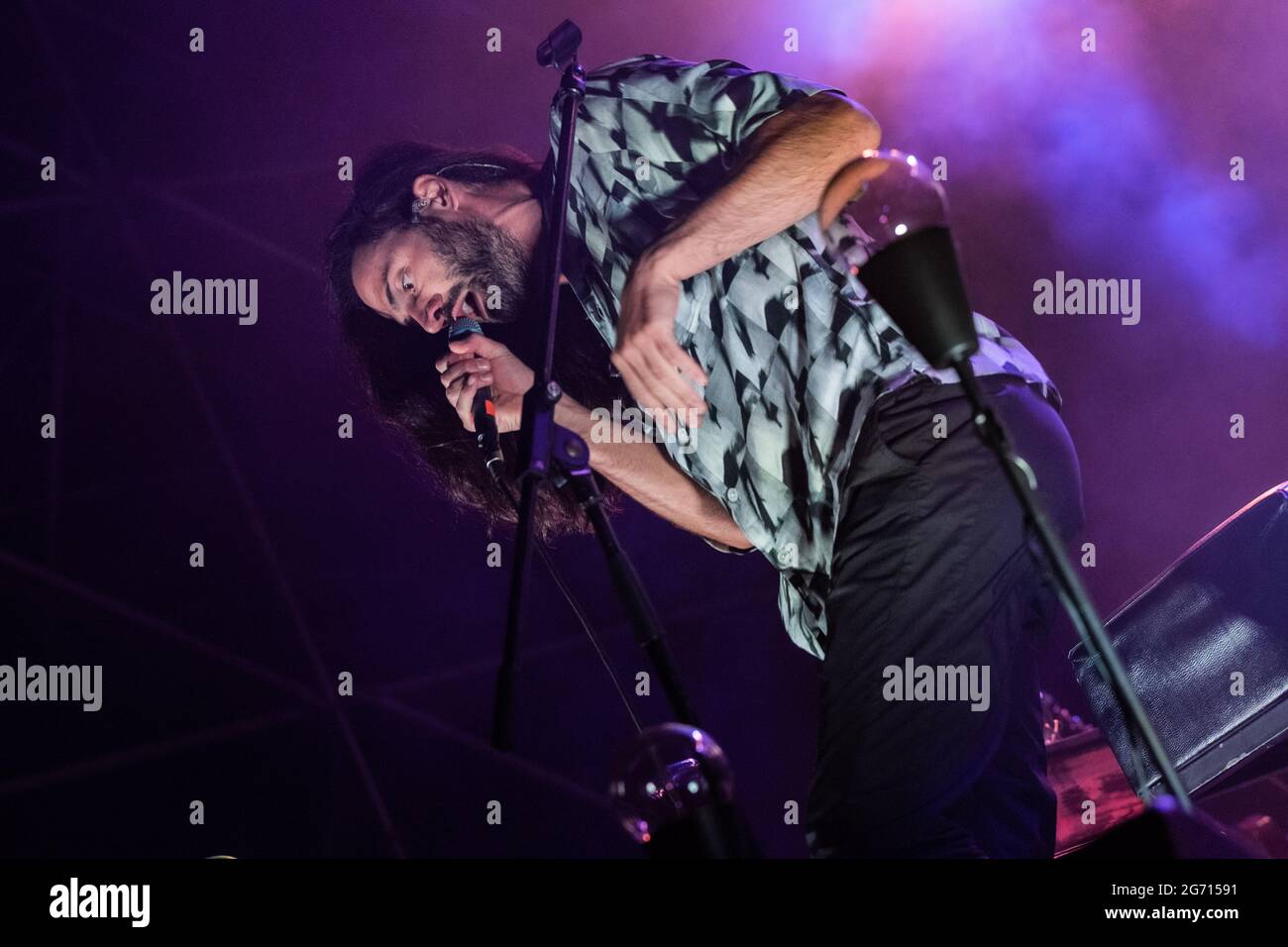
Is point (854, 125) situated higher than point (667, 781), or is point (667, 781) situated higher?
point (854, 125)

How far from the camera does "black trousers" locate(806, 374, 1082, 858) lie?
5.04 feet

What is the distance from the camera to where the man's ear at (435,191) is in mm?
2742

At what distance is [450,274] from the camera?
266 centimetres

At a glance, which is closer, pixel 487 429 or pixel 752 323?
pixel 487 429

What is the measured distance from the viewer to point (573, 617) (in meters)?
2.93

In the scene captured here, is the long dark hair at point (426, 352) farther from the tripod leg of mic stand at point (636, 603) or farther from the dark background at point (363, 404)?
the tripod leg of mic stand at point (636, 603)

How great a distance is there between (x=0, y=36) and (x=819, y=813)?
2.81 metres

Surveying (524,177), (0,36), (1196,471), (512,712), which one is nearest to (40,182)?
(0,36)

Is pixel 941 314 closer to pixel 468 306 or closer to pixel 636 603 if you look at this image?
pixel 636 603

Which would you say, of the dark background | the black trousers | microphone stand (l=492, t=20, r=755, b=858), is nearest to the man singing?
the black trousers

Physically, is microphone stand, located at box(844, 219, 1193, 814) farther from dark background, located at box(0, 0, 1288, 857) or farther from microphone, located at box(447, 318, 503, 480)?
dark background, located at box(0, 0, 1288, 857)

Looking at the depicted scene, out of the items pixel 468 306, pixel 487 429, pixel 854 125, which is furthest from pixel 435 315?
pixel 854 125

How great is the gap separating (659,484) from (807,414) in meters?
0.59
